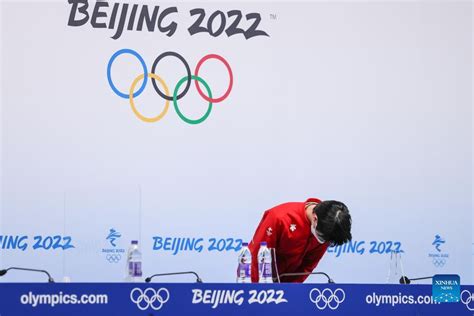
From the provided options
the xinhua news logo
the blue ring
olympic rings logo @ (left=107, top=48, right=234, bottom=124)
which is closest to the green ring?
olympic rings logo @ (left=107, top=48, right=234, bottom=124)

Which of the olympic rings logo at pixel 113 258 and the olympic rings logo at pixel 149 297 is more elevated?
the olympic rings logo at pixel 149 297

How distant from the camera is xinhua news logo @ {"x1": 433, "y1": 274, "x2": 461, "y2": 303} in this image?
10.8ft

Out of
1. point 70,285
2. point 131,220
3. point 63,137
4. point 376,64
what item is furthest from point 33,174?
point 376,64

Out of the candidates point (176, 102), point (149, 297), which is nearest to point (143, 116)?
point (176, 102)

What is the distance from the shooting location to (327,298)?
10.6ft

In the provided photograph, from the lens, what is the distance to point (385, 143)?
5.36 metres

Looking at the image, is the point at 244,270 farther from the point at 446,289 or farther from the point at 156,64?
the point at 156,64

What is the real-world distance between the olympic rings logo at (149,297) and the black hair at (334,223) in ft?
3.81

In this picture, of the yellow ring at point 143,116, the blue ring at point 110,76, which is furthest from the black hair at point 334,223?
the blue ring at point 110,76

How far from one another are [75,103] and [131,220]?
0.81 m

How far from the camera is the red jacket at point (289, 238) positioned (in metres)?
4.30

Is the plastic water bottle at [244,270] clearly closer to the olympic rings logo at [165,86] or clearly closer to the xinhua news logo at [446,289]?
the xinhua news logo at [446,289]

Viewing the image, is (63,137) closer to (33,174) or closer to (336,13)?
(33,174)

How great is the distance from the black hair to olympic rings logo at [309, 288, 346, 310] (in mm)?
704
